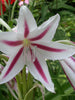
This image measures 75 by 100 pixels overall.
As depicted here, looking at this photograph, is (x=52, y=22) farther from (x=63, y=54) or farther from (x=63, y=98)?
(x=63, y=98)

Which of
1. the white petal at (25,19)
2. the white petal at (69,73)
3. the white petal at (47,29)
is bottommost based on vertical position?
the white petal at (69,73)

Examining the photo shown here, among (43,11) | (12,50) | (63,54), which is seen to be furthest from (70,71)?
Answer: (43,11)

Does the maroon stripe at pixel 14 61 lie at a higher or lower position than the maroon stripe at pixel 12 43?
lower

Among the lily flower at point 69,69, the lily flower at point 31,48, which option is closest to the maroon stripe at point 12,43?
the lily flower at point 31,48

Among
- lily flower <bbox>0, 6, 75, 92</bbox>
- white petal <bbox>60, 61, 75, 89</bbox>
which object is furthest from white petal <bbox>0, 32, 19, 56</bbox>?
white petal <bbox>60, 61, 75, 89</bbox>

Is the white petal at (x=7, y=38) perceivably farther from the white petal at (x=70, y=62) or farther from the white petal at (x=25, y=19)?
the white petal at (x=70, y=62)

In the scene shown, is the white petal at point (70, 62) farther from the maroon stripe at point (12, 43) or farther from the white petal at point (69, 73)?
the maroon stripe at point (12, 43)

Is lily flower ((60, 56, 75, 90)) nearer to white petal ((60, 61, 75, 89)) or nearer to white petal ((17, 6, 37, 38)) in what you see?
white petal ((60, 61, 75, 89))

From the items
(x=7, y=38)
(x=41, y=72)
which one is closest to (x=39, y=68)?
(x=41, y=72)

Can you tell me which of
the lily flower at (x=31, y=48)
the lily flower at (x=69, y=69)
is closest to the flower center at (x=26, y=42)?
the lily flower at (x=31, y=48)

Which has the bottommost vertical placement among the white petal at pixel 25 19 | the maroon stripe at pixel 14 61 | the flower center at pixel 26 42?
the maroon stripe at pixel 14 61
